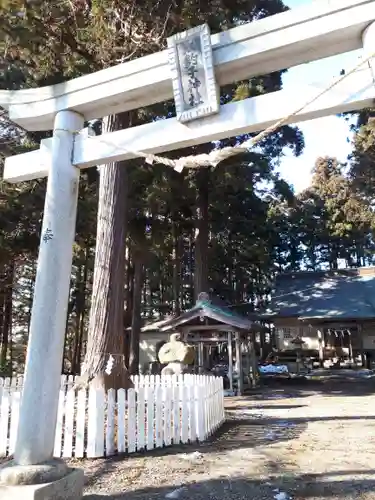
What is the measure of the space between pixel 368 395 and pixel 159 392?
896 cm

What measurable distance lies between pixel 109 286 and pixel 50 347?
413cm

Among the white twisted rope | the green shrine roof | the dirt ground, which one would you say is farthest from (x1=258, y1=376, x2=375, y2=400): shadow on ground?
the white twisted rope

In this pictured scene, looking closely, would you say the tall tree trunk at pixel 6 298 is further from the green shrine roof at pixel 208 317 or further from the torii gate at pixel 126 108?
the torii gate at pixel 126 108

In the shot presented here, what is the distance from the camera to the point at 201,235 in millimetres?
17125

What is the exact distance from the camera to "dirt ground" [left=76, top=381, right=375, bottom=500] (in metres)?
3.88

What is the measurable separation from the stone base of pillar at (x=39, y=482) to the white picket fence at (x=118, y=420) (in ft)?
6.09

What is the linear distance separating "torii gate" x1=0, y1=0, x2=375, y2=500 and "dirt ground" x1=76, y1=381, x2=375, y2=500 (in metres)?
1.28

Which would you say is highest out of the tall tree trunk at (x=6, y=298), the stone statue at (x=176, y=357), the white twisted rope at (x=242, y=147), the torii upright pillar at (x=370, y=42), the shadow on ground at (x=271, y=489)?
the tall tree trunk at (x=6, y=298)

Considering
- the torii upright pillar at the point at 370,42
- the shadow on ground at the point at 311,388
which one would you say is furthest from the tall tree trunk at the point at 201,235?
the torii upright pillar at the point at 370,42

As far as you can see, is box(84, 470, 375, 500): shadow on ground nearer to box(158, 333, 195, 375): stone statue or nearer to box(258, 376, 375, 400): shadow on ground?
box(158, 333, 195, 375): stone statue

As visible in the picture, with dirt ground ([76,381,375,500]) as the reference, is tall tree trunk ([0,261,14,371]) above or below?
above

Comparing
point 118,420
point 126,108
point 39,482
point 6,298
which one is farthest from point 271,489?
point 6,298

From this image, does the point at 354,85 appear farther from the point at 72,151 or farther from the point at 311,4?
the point at 72,151

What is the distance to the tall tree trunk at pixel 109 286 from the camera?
7.16m
